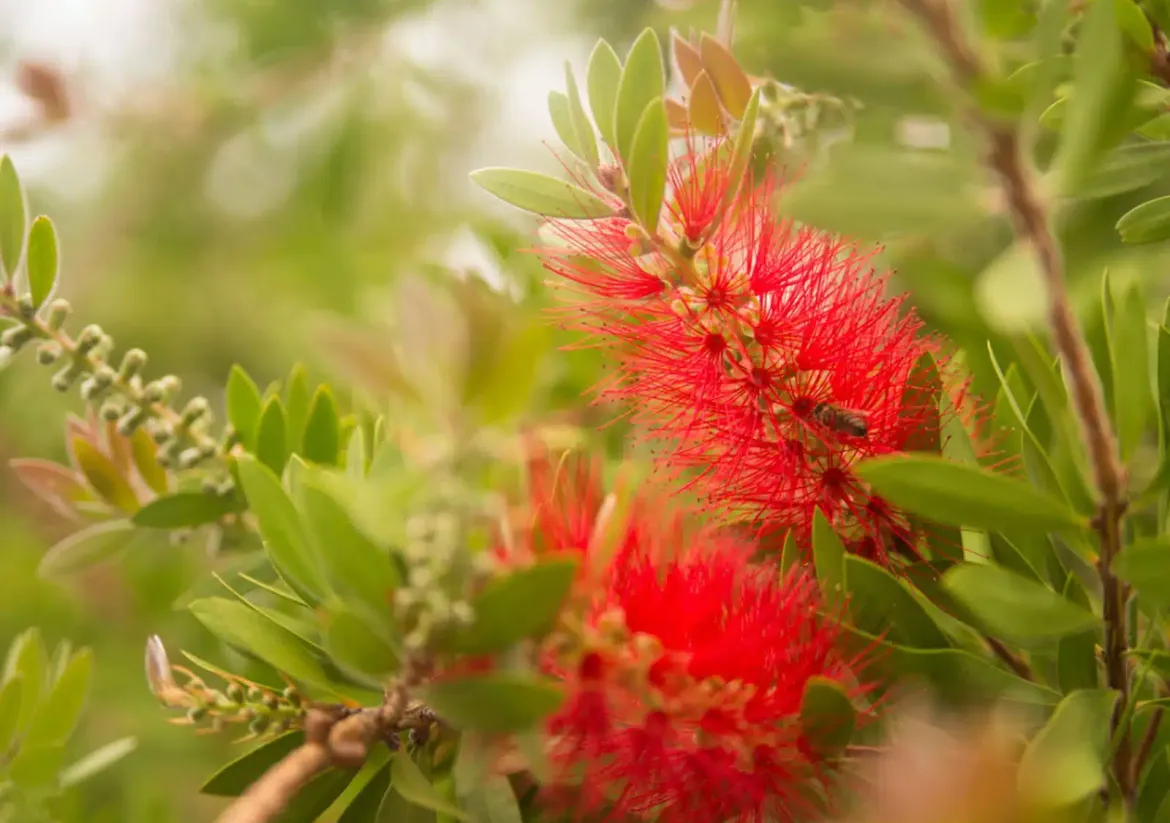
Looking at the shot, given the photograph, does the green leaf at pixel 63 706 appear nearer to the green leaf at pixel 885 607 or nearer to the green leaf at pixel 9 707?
the green leaf at pixel 9 707

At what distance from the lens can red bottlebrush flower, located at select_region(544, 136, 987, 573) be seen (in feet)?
1.37

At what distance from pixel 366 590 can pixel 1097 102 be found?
248 mm

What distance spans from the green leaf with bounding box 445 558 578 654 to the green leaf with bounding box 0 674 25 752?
0.37 metres

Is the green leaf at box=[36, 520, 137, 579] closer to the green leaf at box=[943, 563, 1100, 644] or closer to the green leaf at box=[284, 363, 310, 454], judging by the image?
the green leaf at box=[284, 363, 310, 454]

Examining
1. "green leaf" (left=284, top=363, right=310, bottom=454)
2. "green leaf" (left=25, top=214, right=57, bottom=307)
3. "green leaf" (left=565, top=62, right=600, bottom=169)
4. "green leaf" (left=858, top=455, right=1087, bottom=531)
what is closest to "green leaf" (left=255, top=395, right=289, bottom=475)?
"green leaf" (left=284, top=363, right=310, bottom=454)

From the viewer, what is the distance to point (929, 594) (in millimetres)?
440

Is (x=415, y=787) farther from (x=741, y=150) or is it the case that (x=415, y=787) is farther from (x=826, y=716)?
(x=741, y=150)

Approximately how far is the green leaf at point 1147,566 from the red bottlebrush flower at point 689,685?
0.11 m

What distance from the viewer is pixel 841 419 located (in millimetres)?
417

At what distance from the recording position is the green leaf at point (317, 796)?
1.32ft

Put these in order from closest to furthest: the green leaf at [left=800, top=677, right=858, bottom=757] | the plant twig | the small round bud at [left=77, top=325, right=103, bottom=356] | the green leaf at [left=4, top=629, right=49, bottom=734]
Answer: the plant twig
the green leaf at [left=800, top=677, right=858, bottom=757]
the small round bud at [left=77, top=325, right=103, bottom=356]
the green leaf at [left=4, top=629, right=49, bottom=734]

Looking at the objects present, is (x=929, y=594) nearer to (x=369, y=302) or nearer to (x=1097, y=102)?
(x=1097, y=102)

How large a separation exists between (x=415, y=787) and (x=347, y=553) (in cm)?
10

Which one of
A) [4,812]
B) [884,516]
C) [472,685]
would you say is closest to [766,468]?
[884,516]
